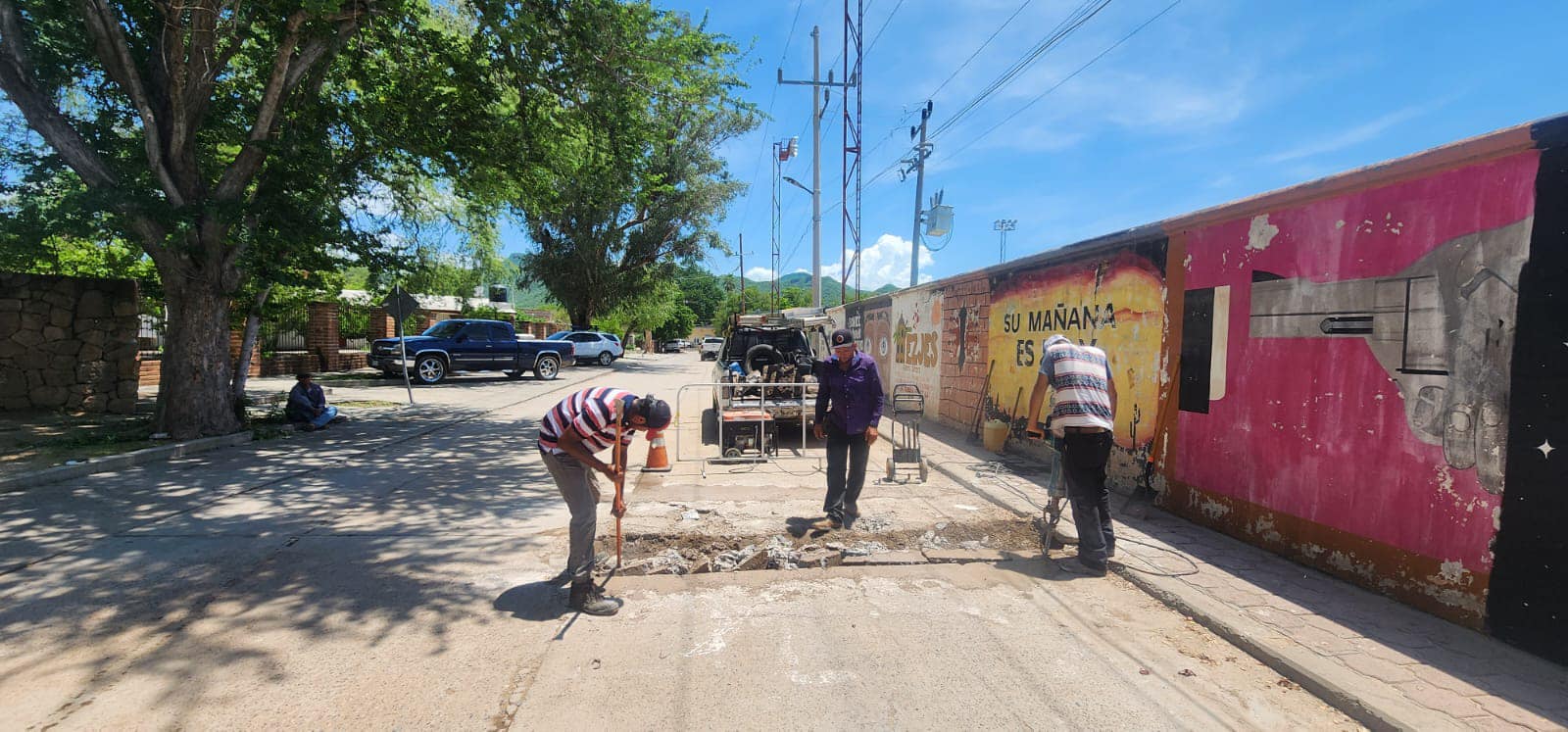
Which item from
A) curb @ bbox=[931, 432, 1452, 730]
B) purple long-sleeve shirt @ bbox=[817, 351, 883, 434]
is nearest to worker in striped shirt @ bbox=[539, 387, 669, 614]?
purple long-sleeve shirt @ bbox=[817, 351, 883, 434]

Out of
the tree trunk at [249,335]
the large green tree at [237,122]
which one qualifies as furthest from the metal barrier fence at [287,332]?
the large green tree at [237,122]

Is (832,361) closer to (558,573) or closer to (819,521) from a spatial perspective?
(819,521)

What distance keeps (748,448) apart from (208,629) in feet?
18.9

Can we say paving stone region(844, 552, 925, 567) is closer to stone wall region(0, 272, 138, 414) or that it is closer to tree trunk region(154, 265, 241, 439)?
tree trunk region(154, 265, 241, 439)

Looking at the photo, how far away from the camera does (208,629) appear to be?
349cm

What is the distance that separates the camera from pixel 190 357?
8648mm

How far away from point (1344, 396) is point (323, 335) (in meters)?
A: 24.6

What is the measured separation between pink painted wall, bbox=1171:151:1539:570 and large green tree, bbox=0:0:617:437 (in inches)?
321

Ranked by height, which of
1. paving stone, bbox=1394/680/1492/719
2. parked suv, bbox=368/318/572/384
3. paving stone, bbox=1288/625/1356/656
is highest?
parked suv, bbox=368/318/572/384

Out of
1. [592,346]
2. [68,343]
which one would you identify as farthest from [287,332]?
[592,346]

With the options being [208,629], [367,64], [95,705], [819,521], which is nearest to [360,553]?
[208,629]

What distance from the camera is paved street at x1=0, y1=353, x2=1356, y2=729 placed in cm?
282

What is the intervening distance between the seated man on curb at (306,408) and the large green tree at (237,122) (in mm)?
1029

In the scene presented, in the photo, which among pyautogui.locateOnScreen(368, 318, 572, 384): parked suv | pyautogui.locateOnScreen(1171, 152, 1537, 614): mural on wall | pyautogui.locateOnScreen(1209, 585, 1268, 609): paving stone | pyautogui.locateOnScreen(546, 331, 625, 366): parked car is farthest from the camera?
pyautogui.locateOnScreen(546, 331, 625, 366): parked car
